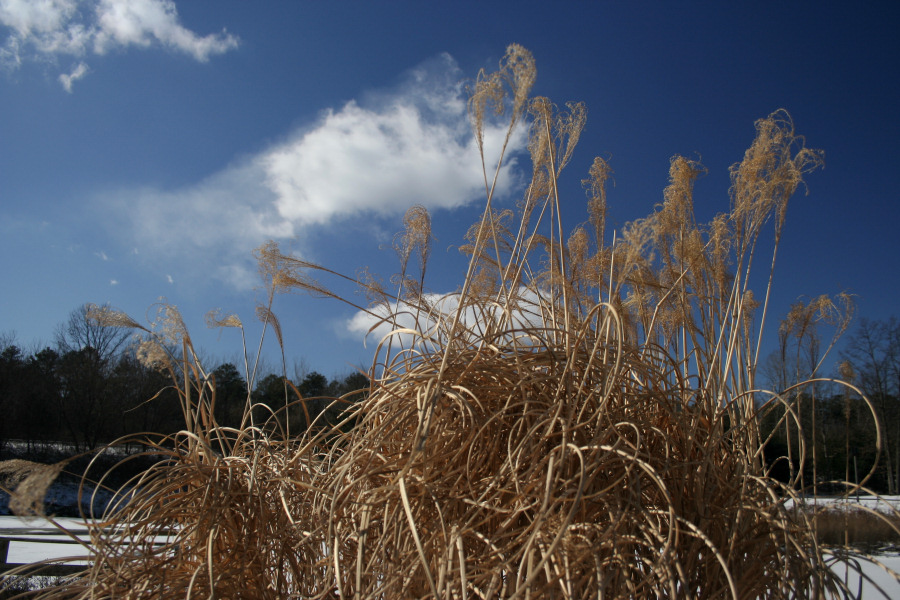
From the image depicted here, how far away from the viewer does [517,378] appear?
2.69 feet

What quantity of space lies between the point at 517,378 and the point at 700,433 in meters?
0.34

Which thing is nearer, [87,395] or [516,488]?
[516,488]

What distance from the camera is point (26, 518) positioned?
63 cm

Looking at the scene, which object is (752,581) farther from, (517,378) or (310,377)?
(310,377)

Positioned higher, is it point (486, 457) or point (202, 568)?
point (486, 457)

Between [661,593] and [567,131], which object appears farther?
[567,131]

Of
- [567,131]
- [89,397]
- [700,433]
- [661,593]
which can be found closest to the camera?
[661,593]

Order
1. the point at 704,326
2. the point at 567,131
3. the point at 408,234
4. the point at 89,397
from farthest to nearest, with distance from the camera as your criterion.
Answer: the point at 89,397 < the point at 408,234 < the point at 704,326 < the point at 567,131

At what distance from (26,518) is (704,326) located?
4.10 feet

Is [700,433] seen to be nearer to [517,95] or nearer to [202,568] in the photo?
[517,95]

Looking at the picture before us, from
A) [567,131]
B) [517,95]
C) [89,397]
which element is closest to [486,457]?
[517,95]

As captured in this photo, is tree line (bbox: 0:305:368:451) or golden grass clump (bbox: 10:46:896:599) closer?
golden grass clump (bbox: 10:46:896:599)

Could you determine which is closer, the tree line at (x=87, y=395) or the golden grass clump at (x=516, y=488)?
the golden grass clump at (x=516, y=488)

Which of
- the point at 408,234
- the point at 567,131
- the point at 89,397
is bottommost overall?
the point at 89,397
